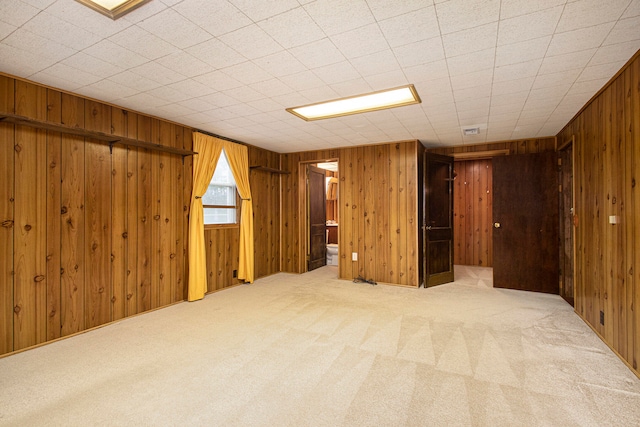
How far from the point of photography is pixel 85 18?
188cm

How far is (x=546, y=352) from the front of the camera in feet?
8.63

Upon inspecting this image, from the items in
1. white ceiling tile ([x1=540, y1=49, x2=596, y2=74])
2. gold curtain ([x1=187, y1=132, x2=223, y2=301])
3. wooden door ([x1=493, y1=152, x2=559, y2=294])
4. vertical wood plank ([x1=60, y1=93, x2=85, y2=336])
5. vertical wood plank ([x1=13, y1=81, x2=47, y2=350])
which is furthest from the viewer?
wooden door ([x1=493, y1=152, x2=559, y2=294])

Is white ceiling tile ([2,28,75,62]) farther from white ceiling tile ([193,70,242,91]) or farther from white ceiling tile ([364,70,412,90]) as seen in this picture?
white ceiling tile ([364,70,412,90])

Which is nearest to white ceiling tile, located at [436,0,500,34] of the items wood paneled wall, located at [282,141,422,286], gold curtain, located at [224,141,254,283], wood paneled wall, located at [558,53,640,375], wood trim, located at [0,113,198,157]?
wood paneled wall, located at [558,53,640,375]

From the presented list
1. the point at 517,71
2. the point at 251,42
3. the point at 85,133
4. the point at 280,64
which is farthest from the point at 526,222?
the point at 85,133

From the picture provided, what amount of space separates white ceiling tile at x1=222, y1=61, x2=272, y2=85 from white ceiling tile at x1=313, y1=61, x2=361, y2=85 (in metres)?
A: 0.48

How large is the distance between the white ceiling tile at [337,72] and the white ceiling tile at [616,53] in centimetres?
183

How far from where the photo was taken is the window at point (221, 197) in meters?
4.73

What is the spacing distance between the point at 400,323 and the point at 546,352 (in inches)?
51.2

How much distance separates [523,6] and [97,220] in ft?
13.6

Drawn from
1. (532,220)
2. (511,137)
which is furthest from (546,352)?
(511,137)

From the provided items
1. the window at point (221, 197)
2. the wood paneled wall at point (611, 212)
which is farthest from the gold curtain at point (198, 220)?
the wood paneled wall at point (611, 212)

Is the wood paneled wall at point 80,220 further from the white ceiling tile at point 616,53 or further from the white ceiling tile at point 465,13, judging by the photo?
the white ceiling tile at point 616,53

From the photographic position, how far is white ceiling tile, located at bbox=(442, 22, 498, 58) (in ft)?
6.51
